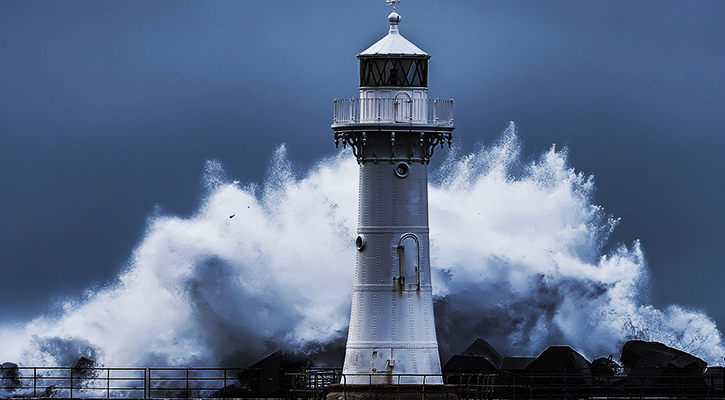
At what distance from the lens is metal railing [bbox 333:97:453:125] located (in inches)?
1879

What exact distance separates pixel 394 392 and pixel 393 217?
4.35 meters

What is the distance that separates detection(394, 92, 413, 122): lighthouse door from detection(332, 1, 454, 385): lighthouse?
0.02m

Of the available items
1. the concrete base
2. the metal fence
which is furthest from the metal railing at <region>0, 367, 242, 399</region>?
the concrete base

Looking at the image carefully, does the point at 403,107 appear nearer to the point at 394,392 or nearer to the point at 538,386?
the point at 394,392

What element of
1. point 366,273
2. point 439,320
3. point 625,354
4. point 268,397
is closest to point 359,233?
point 366,273

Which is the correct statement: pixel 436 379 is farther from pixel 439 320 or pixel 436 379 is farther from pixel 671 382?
pixel 439 320

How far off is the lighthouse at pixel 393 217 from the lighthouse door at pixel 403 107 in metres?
0.02

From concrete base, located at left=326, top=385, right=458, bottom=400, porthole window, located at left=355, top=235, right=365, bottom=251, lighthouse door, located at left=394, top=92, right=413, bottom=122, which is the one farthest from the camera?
porthole window, located at left=355, top=235, right=365, bottom=251

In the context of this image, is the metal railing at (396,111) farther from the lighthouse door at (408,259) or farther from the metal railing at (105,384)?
the metal railing at (105,384)

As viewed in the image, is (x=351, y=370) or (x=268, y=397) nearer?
(x=351, y=370)

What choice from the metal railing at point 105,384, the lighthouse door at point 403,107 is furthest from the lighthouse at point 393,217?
the metal railing at point 105,384

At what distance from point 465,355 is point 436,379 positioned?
12114mm

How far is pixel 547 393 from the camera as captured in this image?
5684 centimetres

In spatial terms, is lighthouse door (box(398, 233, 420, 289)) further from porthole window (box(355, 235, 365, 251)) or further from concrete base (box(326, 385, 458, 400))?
concrete base (box(326, 385, 458, 400))
